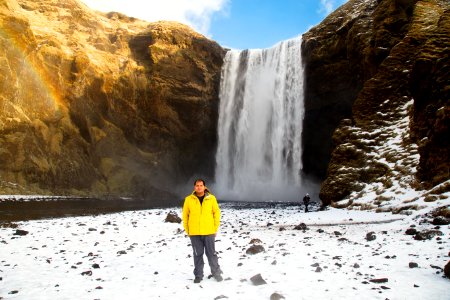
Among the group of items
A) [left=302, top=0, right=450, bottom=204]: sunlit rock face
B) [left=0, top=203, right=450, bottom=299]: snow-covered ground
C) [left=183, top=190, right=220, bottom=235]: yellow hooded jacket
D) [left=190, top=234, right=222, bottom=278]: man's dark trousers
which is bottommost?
[left=0, top=203, right=450, bottom=299]: snow-covered ground

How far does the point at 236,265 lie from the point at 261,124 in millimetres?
41707

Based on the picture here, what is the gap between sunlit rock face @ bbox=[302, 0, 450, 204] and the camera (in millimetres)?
19266

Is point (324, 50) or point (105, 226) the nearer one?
point (105, 226)

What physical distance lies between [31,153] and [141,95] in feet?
54.8

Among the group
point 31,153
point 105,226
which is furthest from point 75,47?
point 105,226

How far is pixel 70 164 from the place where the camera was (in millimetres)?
43031

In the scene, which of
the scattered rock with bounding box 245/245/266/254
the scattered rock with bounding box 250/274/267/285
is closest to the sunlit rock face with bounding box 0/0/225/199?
the scattered rock with bounding box 245/245/266/254

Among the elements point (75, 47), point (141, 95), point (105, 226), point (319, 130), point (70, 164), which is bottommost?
point (105, 226)

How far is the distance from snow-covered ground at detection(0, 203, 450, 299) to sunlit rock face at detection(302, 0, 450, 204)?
22.4ft

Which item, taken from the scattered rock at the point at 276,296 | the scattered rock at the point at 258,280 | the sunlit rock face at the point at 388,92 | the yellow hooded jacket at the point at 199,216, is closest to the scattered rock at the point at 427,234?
the scattered rock at the point at 258,280

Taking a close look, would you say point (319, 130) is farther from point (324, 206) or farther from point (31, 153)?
point (31, 153)

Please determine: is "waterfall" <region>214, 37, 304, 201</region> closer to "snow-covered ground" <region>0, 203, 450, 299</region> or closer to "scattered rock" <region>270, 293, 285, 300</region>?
"snow-covered ground" <region>0, 203, 450, 299</region>

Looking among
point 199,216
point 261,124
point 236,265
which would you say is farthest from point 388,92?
point 261,124

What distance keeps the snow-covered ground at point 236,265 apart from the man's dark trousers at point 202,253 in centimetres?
26
